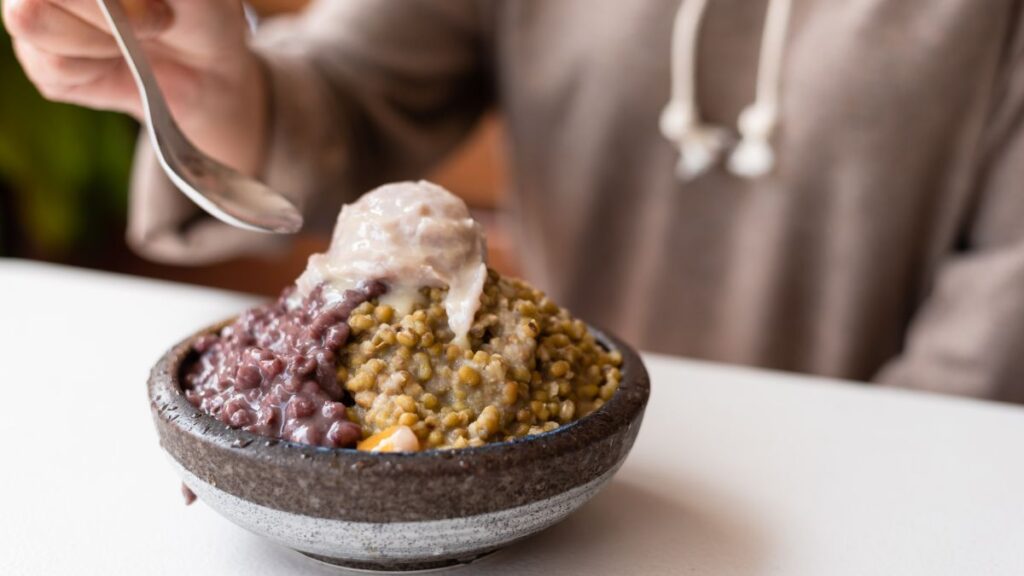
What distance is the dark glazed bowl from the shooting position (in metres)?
0.61

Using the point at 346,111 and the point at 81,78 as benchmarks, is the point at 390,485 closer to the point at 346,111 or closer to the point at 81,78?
the point at 81,78

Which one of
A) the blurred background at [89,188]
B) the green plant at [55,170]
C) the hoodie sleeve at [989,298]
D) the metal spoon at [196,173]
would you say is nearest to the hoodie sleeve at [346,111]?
the metal spoon at [196,173]

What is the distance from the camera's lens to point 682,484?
0.90 meters

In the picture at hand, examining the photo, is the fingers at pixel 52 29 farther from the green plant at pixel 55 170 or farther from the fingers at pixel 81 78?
the green plant at pixel 55 170

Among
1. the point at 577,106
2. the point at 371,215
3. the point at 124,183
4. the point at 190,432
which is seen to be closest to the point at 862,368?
the point at 577,106

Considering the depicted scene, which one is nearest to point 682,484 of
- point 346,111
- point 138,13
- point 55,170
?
point 138,13

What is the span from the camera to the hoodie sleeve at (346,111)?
1.51 metres

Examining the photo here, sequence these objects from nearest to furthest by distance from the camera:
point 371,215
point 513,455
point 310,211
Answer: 1. point 513,455
2. point 371,215
3. point 310,211

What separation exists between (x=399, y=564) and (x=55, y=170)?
2652mm

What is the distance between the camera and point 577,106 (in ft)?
5.60

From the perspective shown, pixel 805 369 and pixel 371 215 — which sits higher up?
pixel 371 215

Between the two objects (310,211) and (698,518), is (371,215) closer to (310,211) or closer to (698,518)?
(698,518)

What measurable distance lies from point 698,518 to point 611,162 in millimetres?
978

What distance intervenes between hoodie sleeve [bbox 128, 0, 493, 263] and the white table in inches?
12.4
